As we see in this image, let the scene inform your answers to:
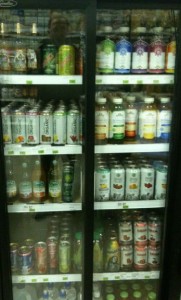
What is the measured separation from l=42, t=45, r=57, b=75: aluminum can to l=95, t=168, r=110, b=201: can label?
0.59 meters

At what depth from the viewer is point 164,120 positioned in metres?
1.77

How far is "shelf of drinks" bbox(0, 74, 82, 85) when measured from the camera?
1.59 meters

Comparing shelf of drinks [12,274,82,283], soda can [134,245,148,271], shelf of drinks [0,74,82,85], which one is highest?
shelf of drinks [0,74,82,85]

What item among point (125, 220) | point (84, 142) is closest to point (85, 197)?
point (84, 142)

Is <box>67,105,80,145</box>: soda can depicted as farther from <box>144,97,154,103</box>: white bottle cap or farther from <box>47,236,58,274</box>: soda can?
<box>47,236,58,274</box>: soda can

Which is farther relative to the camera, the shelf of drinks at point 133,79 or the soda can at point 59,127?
the soda can at point 59,127

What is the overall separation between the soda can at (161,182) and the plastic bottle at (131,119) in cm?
23

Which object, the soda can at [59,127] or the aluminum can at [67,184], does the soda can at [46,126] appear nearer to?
the soda can at [59,127]

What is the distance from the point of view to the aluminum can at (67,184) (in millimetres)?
1843

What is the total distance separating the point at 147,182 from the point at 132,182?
84 mm

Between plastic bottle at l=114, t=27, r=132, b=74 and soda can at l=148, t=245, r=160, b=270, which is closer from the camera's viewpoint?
plastic bottle at l=114, t=27, r=132, b=74

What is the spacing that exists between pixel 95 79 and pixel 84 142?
31cm

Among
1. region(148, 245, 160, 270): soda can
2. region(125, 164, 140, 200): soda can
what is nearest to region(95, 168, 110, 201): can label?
region(125, 164, 140, 200): soda can

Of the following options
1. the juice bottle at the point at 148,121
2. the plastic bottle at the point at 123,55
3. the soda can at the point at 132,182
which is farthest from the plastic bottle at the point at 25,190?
the plastic bottle at the point at 123,55
